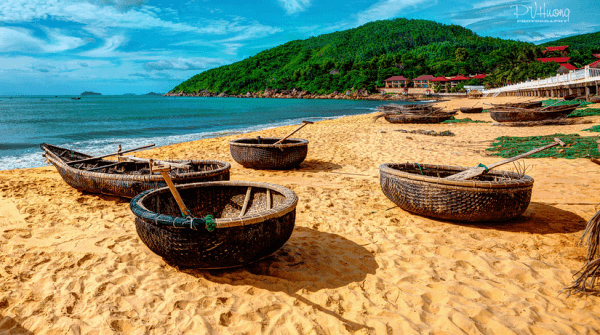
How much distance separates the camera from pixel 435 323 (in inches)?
103

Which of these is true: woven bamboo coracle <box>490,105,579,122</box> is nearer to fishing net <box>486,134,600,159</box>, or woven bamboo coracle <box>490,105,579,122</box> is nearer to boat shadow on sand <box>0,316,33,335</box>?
fishing net <box>486,134,600,159</box>

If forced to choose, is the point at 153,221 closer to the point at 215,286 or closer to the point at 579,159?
the point at 215,286

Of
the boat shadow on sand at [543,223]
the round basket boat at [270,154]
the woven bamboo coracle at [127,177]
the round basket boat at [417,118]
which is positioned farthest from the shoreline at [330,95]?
the woven bamboo coracle at [127,177]

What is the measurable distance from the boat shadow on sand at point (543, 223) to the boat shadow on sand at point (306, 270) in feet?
6.29

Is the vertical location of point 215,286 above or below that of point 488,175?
below

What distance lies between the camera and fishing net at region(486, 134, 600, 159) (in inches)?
324

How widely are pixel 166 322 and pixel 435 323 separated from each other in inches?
82.2

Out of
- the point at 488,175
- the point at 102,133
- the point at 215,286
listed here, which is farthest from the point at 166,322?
the point at 102,133

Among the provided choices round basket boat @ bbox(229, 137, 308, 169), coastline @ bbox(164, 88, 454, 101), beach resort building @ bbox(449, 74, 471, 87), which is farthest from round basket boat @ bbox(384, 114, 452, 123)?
beach resort building @ bbox(449, 74, 471, 87)

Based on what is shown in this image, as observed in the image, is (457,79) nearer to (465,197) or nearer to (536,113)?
(536,113)

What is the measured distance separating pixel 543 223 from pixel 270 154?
5.25m

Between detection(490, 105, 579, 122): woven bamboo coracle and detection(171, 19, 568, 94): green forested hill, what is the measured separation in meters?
48.7

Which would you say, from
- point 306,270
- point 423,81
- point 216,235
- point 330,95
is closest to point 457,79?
point 423,81

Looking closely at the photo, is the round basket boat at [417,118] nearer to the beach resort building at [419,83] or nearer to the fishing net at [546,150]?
the fishing net at [546,150]
